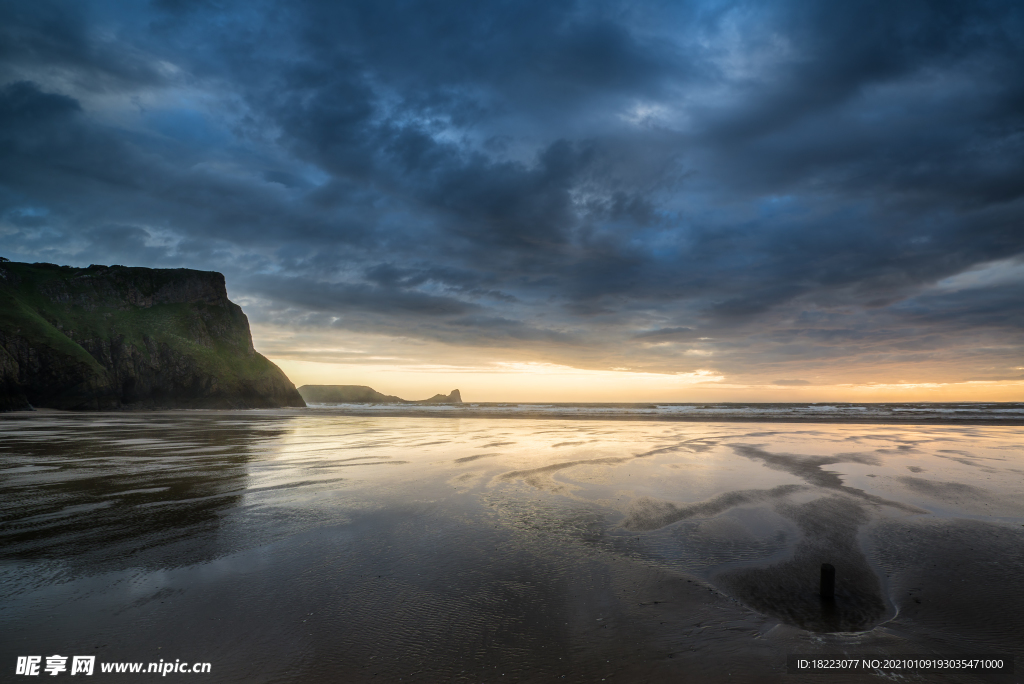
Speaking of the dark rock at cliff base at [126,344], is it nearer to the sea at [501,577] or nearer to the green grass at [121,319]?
the green grass at [121,319]

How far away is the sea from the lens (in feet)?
13.2

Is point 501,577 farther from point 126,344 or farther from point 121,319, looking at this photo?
point 121,319

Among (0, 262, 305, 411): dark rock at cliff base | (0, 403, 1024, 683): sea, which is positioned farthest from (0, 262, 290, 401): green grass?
(0, 403, 1024, 683): sea

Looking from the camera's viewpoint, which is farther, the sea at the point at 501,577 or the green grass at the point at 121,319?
the green grass at the point at 121,319

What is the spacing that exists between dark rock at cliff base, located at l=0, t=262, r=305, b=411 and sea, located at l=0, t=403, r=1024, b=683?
65.6 metres

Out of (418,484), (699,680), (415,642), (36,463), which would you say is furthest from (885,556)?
(36,463)

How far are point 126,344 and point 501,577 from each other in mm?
96280

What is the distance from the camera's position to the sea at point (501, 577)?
4.02 metres

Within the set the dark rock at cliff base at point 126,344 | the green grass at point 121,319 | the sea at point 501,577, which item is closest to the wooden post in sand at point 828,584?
the sea at point 501,577

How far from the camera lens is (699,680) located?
12.4 feet

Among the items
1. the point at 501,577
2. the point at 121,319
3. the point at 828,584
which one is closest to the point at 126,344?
the point at 121,319

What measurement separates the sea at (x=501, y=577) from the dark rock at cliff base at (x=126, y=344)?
65.6m

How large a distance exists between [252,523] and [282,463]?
823 centimetres

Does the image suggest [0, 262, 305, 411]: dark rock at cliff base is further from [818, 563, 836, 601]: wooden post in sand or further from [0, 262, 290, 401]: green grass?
[818, 563, 836, 601]: wooden post in sand
